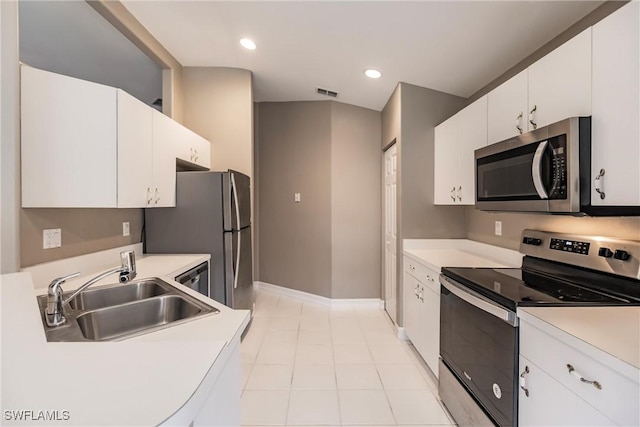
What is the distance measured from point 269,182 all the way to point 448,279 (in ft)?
10.5

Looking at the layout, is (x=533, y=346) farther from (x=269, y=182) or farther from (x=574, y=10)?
(x=269, y=182)

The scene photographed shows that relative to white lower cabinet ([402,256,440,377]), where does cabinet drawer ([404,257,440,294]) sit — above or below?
above

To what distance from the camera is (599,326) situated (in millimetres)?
1084

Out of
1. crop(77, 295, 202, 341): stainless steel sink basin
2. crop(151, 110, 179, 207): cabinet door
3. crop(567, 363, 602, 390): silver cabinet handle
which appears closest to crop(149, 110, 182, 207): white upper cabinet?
crop(151, 110, 179, 207): cabinet door

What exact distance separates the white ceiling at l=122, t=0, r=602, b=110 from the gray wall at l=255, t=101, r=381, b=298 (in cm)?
75

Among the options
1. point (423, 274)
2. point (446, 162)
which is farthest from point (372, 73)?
point (423, 274)

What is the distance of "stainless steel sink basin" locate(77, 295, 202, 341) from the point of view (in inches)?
53.3

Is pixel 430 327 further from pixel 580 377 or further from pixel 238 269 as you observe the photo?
pixel 238 269

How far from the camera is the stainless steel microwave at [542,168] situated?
1.37 m

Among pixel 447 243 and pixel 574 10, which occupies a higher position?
pixel 574 10

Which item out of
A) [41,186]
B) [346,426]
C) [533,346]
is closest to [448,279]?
[533,346]

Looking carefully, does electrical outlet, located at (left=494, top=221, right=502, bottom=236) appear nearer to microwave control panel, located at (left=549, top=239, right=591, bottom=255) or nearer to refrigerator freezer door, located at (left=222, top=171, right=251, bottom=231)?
microwave control panel, located at (left=549, top=239, right=591, bottom=255)

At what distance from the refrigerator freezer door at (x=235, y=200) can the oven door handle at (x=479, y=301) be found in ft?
5.99

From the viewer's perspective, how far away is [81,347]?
805 millimetres
